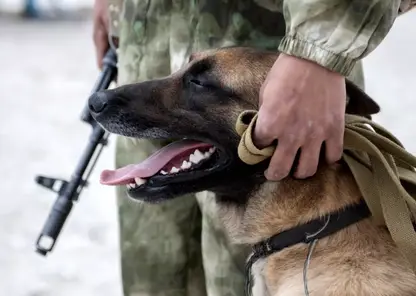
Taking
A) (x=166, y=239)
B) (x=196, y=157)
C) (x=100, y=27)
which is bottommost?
(x=166, y=239)

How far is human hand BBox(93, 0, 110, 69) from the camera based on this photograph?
174cm

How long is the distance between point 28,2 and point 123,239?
539cm

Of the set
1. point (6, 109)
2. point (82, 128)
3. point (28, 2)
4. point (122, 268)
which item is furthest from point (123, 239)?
point (28, 2)

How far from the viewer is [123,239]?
5.62 feet

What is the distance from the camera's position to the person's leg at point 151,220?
1.53 metres

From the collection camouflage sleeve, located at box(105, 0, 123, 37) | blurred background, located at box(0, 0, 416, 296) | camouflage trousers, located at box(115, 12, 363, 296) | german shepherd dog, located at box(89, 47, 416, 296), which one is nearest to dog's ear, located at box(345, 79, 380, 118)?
german shepherd dog, located at box(89, 47, 416, 296)

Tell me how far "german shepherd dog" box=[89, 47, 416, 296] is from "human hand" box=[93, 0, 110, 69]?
17.9 inches

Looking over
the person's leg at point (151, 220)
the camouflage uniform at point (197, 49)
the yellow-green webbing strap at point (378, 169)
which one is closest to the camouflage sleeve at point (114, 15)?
the camouflage uniform at point (197, 49)

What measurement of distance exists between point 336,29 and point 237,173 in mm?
304

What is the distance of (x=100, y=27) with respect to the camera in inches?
69.7

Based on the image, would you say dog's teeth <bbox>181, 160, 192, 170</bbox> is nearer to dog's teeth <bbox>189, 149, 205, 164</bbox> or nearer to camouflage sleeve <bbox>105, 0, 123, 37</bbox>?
dog's teeth <bbox>189, 149, 205, 164</bbox>

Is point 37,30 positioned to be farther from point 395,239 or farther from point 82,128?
point 395,239

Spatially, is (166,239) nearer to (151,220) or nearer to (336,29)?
(151,220)

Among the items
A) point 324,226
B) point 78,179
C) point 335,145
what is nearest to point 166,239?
point 78,179
